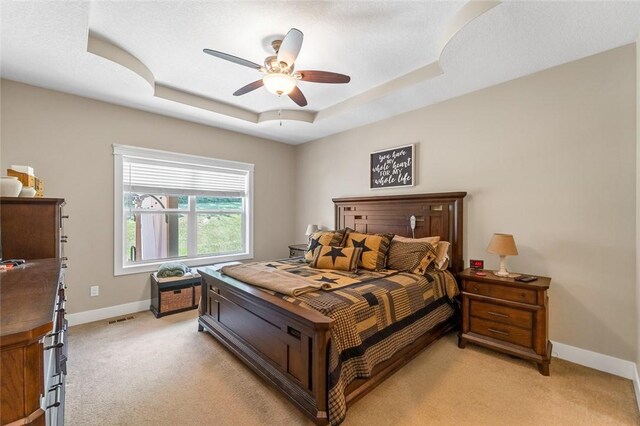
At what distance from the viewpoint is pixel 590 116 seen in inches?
95.0

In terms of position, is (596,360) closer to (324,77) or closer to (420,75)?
(420,75)

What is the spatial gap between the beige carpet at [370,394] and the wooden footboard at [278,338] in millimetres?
138

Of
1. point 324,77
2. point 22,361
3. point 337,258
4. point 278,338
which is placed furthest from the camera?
point 337,258

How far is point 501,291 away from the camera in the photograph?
2496mm

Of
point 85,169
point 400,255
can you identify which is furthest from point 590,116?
point 85,169

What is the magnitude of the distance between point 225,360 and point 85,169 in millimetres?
2703

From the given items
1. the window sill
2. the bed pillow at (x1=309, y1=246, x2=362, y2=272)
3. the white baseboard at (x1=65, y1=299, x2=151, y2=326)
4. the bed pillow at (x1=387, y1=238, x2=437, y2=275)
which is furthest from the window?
the bed pillow at (x1=387, y1=238, x2=437, y2=275)

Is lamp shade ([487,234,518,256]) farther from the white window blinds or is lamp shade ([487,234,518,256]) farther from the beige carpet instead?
the white window blinds

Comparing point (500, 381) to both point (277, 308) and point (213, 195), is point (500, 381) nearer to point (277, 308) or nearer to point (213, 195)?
point (277, 308)

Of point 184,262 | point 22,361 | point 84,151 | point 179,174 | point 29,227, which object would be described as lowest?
point 184,262

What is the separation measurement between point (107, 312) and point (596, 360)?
195 inches

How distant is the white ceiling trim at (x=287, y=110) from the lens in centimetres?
204

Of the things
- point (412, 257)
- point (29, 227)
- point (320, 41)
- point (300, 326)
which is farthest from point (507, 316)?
point (29, 227)

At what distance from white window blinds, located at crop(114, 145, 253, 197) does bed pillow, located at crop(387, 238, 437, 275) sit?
110 inches
